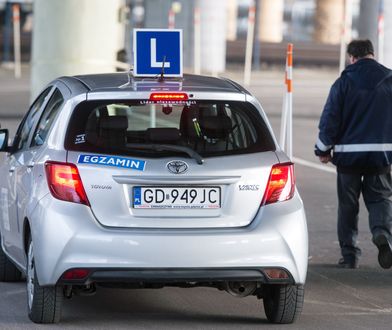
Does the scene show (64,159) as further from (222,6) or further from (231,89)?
(222,6)

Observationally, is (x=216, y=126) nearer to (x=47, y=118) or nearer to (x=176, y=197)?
(x=176, y=197)

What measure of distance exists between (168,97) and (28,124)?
5.26ft

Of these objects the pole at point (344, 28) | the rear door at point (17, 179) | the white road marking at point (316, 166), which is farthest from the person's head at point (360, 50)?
the pole at point (344, 28)

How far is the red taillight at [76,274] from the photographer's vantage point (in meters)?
7.64

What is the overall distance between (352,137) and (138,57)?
1.65 metres

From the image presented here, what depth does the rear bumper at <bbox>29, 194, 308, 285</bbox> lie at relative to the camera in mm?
7613

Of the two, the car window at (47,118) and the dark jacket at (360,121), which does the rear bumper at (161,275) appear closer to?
the car window at (47,118)

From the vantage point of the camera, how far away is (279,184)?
25.9 ft

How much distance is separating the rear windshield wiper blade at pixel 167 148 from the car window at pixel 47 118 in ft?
2.24

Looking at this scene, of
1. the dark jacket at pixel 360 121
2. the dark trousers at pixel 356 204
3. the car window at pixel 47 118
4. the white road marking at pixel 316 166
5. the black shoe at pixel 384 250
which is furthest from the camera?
the white road marking at pixel 316 166

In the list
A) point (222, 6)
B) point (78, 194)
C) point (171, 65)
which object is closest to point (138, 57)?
point (171, 65)

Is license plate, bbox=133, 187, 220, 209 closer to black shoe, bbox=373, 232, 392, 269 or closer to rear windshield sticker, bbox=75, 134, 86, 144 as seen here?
rear windshield sticker, bbox=75, 134, 86, 144

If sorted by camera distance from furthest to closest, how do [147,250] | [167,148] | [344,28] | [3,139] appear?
[344,28]
[3,139]
[167,148]
[147,250]

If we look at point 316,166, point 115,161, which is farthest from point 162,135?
point 316,166
